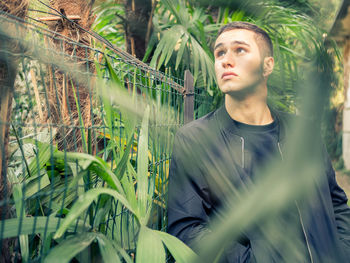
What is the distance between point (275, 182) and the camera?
141mm

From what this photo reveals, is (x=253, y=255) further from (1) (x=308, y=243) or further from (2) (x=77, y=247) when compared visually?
(2) (x=77, y=247)

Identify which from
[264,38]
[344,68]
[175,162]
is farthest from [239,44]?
[344,68]

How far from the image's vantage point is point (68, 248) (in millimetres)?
544

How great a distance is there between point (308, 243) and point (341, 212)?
0.41m

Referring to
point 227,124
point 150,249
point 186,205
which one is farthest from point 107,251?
point 227,124

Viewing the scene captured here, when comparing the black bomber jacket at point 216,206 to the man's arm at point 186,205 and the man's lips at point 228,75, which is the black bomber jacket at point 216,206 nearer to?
the man's arm at point 186,205

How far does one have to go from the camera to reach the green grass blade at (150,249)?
0.63 metres

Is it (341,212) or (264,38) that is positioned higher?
(264,38)

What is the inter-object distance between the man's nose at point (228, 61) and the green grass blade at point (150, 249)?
0.47 meters

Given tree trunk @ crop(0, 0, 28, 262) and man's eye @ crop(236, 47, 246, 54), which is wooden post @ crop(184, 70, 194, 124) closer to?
man's eye @ crop(236, 47, 246, 54)

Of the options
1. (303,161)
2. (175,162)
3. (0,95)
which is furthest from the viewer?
(175,162)

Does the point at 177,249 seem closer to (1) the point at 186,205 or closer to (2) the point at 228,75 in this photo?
(1) the point at 186,205

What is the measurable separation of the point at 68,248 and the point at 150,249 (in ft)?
0.59

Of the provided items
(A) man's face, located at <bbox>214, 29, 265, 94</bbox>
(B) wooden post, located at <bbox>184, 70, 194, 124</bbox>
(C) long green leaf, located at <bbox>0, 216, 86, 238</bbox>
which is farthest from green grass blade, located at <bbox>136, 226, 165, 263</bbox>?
(B) wooden post, located at <bbox>184, 70, 194, 124</bbox>
